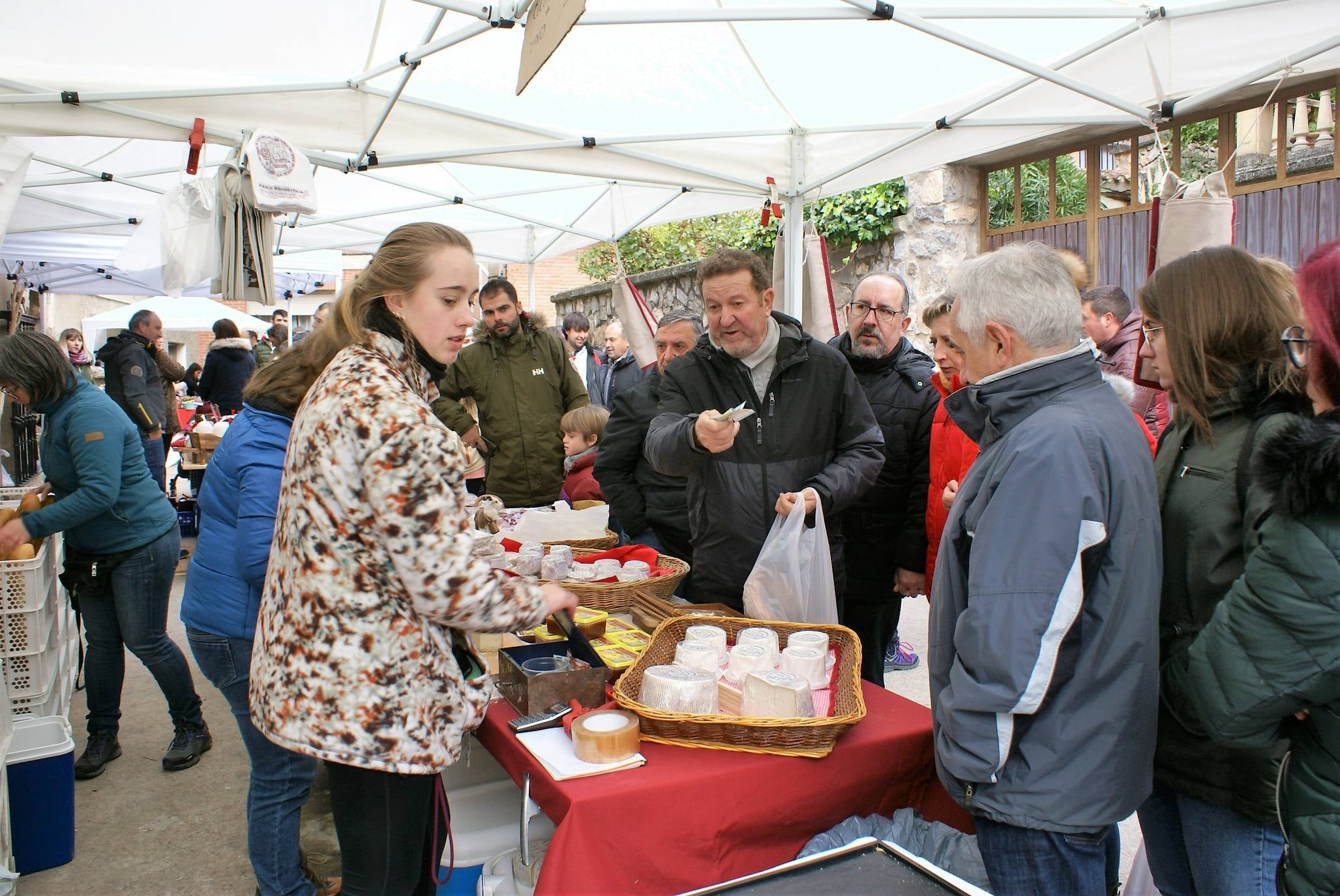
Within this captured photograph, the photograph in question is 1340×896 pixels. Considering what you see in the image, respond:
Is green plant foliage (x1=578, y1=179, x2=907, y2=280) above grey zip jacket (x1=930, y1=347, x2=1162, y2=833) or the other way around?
above

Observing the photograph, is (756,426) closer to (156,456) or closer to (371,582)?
(371,582)

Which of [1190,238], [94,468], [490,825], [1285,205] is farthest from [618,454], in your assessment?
[1285,205]

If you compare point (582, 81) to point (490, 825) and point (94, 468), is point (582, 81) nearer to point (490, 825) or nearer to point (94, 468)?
point (94, 468)

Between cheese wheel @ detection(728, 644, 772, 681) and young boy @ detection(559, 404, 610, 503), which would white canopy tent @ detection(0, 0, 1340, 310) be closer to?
young boy @ detection(559, 404, 610, 503)

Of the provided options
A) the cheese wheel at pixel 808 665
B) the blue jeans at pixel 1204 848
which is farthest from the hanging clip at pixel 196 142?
the blue jeans at pixel 1204 848

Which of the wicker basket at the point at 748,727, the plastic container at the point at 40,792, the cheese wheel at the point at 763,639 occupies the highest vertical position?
the cheese wheel at the point at 763,639

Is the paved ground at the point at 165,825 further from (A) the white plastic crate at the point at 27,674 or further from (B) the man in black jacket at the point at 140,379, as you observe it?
(B) the man in black jacket at the point at 140,379

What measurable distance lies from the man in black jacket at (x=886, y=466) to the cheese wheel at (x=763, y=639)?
1160 millimetres

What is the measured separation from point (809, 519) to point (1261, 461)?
125cm

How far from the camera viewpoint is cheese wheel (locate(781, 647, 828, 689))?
1.94 metres

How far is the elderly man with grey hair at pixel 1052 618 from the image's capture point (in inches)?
55.2

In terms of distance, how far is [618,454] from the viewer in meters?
3.39

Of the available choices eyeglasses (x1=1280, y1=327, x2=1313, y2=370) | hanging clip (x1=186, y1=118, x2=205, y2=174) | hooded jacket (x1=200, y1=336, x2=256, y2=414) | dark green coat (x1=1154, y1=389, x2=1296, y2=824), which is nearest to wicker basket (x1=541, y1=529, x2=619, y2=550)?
dark green coat (x1=1154, y1=389, x2=1296, y2=824)

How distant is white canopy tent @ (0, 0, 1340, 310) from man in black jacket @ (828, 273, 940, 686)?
3.54 feet
